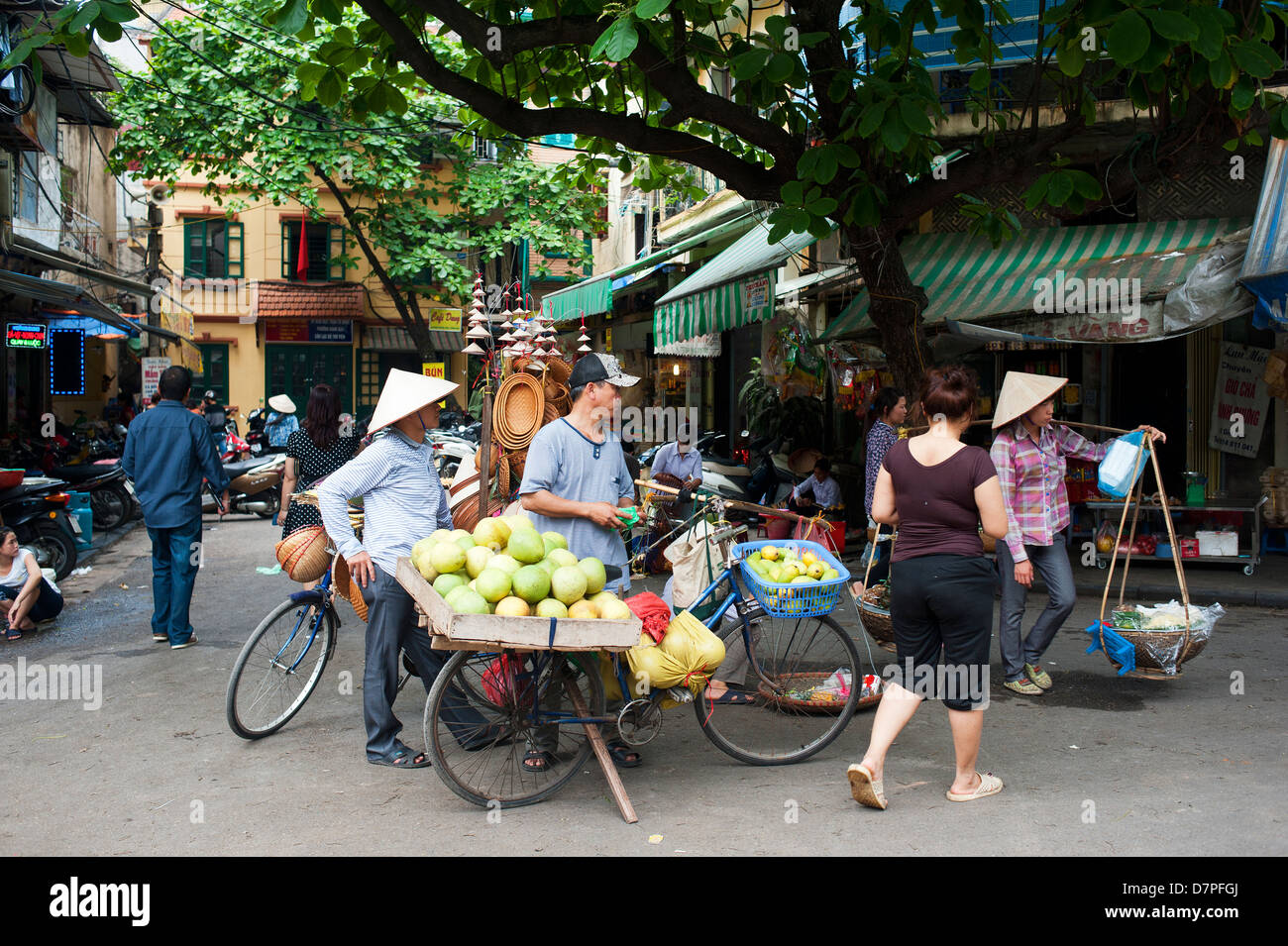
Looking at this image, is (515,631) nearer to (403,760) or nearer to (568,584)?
(568,584)

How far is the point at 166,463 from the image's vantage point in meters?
7.75

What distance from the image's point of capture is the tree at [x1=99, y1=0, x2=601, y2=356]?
20.7m

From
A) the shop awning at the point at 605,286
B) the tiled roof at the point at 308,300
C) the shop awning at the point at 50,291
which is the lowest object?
the shop awning at the point at 50,291

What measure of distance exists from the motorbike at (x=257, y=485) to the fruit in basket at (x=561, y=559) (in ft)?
43.2

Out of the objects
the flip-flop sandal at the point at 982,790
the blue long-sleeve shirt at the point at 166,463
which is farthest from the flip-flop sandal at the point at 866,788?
the blue long-sleeve shirt at the point at 166,463

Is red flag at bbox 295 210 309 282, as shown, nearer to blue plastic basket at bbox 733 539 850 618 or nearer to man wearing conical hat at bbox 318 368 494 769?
man wearing conical hat at bbox 318 368 494 769

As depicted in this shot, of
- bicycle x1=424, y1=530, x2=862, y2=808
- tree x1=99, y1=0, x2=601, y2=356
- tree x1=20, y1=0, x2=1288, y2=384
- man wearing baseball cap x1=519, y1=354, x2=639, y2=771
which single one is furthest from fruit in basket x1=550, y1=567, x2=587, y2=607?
tree x1=99, y1=0, x2=601, y2=356

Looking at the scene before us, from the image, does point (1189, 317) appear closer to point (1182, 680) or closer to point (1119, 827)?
point (1182, 680)

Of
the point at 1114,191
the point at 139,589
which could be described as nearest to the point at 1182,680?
the point at 1114,191

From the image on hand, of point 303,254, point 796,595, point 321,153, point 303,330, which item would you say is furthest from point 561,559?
point 303,330

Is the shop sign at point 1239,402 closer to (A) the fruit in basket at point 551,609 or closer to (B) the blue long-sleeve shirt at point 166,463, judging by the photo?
(A) the fruit in basket at point 551,609

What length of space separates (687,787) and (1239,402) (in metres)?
8.79

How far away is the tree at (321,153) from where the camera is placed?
20734mm

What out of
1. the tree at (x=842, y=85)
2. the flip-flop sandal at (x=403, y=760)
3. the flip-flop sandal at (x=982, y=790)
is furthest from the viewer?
the tree at (x=842, y=85)
